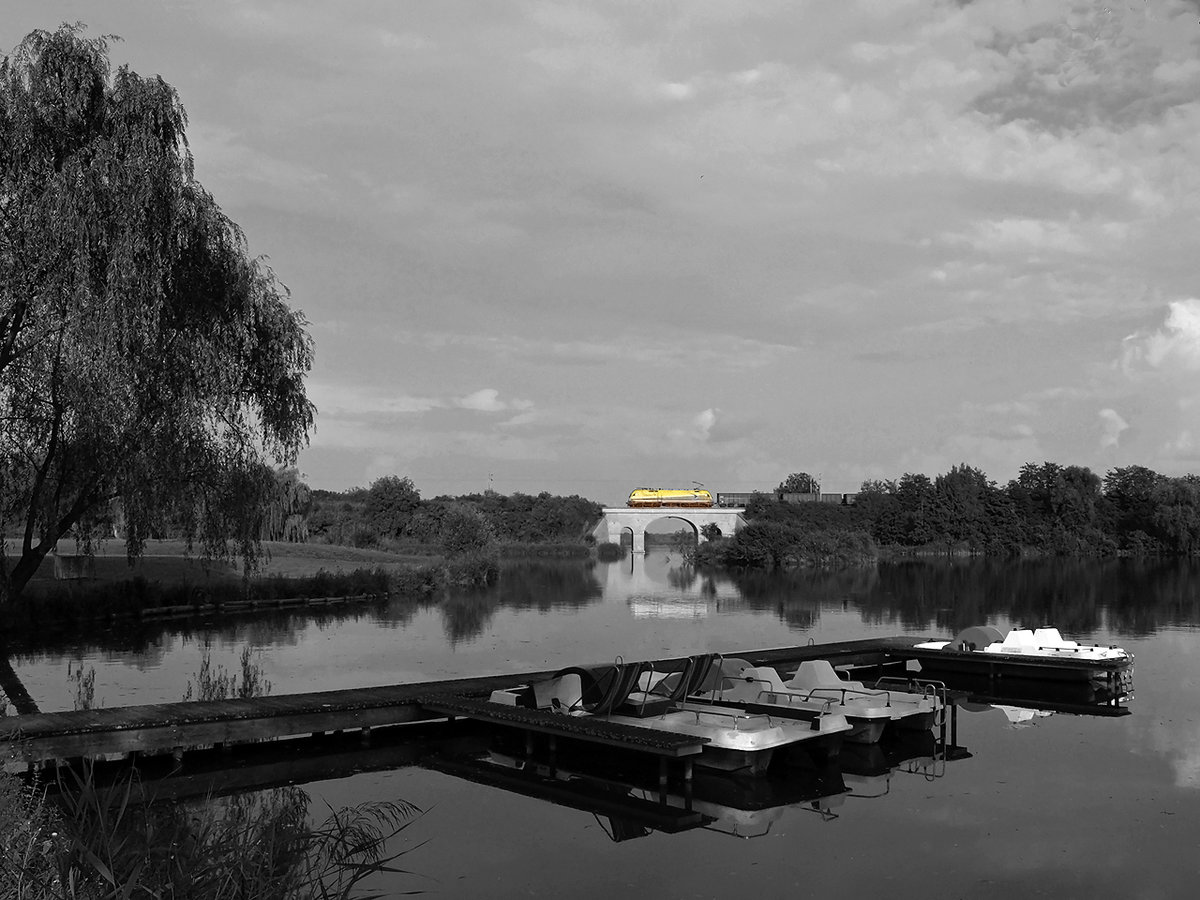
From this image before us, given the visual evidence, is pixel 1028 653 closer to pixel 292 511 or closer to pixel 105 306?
pixel 105 306

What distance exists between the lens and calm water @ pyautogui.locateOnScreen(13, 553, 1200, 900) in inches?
369

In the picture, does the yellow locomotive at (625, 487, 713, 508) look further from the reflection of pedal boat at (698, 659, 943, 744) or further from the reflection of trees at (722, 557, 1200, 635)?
the reflection of pedal boat at (698, 659, 943, 744)

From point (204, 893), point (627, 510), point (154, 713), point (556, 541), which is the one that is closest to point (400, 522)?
point (556, 541)

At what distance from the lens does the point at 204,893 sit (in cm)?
581

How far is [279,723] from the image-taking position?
13.6 meters

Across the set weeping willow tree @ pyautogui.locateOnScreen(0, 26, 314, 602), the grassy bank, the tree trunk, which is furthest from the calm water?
weeping willow tree @ pyautogui.locateOnScreen(0, 26, 314, 602)

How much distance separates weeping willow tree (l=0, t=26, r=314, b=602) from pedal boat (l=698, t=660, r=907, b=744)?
35.9 ft

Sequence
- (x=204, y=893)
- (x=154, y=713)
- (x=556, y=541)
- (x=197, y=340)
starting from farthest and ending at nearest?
(x=556, y=541) → (x=197, y=340) → (x=154, y=713) → (x=204, y=893)

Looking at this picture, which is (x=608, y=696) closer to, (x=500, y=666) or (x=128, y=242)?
(x=500, y=666)

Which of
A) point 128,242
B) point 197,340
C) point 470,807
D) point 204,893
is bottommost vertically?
point 470,807

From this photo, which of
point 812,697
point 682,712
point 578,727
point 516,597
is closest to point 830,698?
point 812,697

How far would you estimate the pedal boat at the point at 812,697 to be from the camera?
14.4 metres

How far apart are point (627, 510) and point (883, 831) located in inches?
3551

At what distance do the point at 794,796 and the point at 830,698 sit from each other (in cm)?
305
